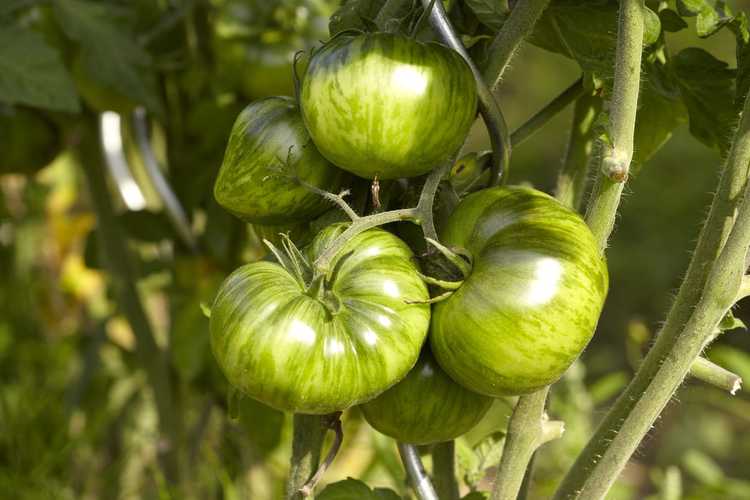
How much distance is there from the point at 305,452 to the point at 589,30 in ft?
1.07

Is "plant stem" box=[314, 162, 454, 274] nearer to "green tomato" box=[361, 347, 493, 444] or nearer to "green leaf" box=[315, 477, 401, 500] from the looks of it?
"green tomato" box=[361, 347, 493, 444]

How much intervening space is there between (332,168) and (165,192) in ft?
1.99

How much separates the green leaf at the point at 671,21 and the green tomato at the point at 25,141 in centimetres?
78

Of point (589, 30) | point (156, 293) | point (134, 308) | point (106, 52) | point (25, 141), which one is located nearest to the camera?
point (589, 30)

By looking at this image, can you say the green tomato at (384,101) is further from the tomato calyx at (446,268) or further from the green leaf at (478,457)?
the green leaf at (478,457)

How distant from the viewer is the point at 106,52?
1011 mm

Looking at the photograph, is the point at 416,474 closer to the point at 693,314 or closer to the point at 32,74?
the point at 693,314

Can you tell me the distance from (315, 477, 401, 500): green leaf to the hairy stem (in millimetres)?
647

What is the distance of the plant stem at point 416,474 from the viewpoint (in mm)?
633

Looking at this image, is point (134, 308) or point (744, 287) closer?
point (744, 287)

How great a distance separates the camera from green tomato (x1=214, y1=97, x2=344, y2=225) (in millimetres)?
564

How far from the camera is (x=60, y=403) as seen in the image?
5.44 ft

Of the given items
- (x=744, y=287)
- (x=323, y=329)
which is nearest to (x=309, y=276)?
(x=323, y=329)

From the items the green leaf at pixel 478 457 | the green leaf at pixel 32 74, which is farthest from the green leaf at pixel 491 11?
the green leaf at pixel 32 74
